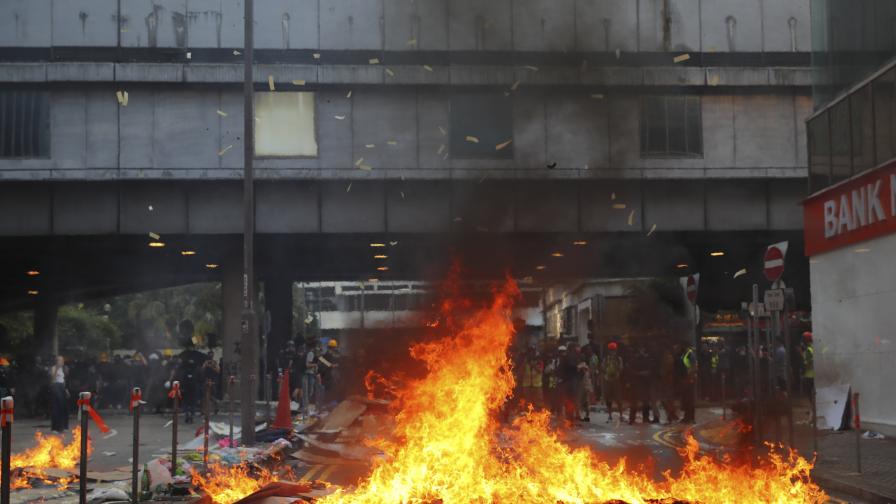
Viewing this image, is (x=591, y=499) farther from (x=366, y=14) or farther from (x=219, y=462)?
(x=366, y=14)

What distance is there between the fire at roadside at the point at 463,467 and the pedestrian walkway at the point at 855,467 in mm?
327

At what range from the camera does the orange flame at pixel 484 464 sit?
851 centimetres

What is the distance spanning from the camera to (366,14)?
15477 mm

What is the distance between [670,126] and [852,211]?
3.57 metres

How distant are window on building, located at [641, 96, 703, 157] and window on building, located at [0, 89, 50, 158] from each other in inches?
538

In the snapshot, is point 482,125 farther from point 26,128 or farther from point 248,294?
point 26,128

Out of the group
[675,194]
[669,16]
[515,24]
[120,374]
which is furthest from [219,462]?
[120,374]

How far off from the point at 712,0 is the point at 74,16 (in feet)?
49.9

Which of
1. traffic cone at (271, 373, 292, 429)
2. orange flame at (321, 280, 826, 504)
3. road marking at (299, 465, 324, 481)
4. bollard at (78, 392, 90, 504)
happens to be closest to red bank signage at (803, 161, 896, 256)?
orange flame at (321, 280, 826, 504)

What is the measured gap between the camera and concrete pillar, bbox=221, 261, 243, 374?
27.1 metres

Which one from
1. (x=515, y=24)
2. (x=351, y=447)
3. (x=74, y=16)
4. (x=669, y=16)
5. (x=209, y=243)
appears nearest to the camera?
(x=515, y=24)

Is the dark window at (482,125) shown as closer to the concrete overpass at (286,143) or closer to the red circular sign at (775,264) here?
the concrete overpass at (286,143)

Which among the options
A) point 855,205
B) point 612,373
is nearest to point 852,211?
point 855,205

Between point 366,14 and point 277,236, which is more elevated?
point 366,14
